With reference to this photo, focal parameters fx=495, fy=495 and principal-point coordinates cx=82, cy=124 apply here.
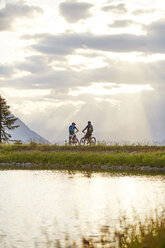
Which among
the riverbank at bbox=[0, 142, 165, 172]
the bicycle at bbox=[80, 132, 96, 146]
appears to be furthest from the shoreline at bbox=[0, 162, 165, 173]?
the bicycle at bbox=[80, 132, 96, 146]

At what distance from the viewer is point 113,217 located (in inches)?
632

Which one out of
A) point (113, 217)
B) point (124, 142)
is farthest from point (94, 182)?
point (124, 142)

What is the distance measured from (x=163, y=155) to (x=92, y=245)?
26.5 m

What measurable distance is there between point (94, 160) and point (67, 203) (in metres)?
19.1

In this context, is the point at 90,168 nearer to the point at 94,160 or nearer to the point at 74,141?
the point at 94,160

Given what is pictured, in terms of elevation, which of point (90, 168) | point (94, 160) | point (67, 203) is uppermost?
point (94, 160)

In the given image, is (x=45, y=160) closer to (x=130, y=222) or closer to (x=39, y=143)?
(x=39, y=143)

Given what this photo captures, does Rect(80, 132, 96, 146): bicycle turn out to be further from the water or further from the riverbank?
the water

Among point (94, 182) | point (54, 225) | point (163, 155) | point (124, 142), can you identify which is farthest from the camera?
point (124, 142)

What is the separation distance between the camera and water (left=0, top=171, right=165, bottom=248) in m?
14.1

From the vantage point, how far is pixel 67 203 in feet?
62.8

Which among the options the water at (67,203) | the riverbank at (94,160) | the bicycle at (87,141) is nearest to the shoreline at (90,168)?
the riverbank at (94,160)

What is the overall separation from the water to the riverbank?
5955mm

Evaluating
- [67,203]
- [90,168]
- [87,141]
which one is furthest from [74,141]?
[67,203]
